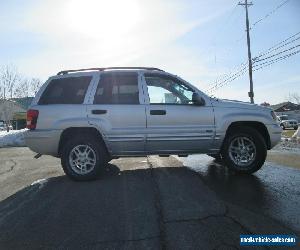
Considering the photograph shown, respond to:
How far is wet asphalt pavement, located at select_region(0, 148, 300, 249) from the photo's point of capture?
4055mm

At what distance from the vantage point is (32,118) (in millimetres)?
7344

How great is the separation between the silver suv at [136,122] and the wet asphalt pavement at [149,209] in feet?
1.61

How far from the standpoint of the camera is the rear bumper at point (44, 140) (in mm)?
7254

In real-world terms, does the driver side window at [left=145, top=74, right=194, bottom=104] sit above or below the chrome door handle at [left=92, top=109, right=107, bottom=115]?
above

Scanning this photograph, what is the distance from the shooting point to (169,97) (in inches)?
292

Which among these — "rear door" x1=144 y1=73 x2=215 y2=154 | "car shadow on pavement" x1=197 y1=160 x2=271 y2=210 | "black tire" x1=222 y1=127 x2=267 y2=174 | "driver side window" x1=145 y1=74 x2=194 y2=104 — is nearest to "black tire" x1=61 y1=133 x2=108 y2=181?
"rear door" x1=144 y1=73 x2=215 y2=154

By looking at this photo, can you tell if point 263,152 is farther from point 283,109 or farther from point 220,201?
point 283,109

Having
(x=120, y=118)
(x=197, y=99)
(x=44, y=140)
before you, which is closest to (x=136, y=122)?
(x=120, y=118)

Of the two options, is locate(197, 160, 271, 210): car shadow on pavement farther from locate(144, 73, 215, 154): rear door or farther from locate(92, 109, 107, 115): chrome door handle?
locate(92, 109, 107, 115): chrome door handle

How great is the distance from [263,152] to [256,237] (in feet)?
11.8

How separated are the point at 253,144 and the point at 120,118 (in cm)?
259

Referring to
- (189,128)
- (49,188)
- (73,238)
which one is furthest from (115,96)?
(73,238)

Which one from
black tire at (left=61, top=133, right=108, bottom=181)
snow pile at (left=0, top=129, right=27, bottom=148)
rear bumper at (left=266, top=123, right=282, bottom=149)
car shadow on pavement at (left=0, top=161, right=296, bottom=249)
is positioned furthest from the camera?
snow pile at (left=0, top=129, right=27, bottom=148)

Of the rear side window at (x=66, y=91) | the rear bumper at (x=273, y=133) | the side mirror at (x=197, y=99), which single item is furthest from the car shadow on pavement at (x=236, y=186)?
the rear side window at (x=66, y=91)
